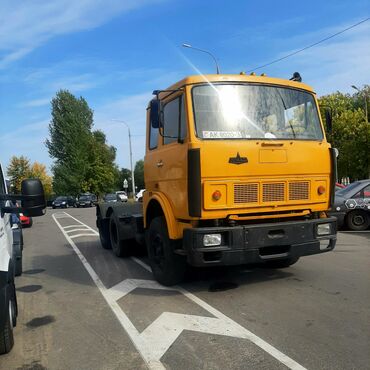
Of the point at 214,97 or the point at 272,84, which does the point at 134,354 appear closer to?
the point at 214,97

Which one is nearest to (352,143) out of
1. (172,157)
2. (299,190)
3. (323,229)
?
(323,229)

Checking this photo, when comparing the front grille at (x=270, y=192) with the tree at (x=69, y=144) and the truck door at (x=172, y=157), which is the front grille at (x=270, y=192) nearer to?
the truck door at (x=172, y=157)

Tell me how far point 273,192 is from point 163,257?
190 centimetres

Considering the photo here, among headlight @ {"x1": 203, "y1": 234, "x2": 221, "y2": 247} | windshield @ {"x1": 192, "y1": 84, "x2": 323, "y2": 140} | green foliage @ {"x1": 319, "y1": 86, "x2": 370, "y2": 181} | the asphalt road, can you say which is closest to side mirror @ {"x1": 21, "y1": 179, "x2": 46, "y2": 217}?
the asphalt road

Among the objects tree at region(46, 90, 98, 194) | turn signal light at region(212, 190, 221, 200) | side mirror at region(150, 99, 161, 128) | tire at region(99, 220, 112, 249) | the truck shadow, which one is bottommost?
the truck shadow

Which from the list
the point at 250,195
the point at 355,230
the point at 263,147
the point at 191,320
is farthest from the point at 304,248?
the point at 355,230

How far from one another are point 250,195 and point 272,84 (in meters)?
1.66

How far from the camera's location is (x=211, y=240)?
17.7ft

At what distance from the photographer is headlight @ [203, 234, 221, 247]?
212 inches

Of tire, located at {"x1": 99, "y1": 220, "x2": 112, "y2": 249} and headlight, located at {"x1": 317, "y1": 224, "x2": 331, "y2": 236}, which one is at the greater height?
headlight, located at {"x1": 317, "y1": 224, "x2": 331, "y2": 236}

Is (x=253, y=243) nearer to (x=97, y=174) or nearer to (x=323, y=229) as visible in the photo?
(x=323, y=229)

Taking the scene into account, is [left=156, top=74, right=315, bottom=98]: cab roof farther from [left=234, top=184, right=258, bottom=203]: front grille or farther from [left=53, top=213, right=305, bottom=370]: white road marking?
[left=53, top=213, right=305, bottom=370]: white road marking

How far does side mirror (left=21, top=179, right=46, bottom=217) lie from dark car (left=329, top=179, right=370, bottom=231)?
9751 millimetres

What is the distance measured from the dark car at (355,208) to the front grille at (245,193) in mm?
7360
